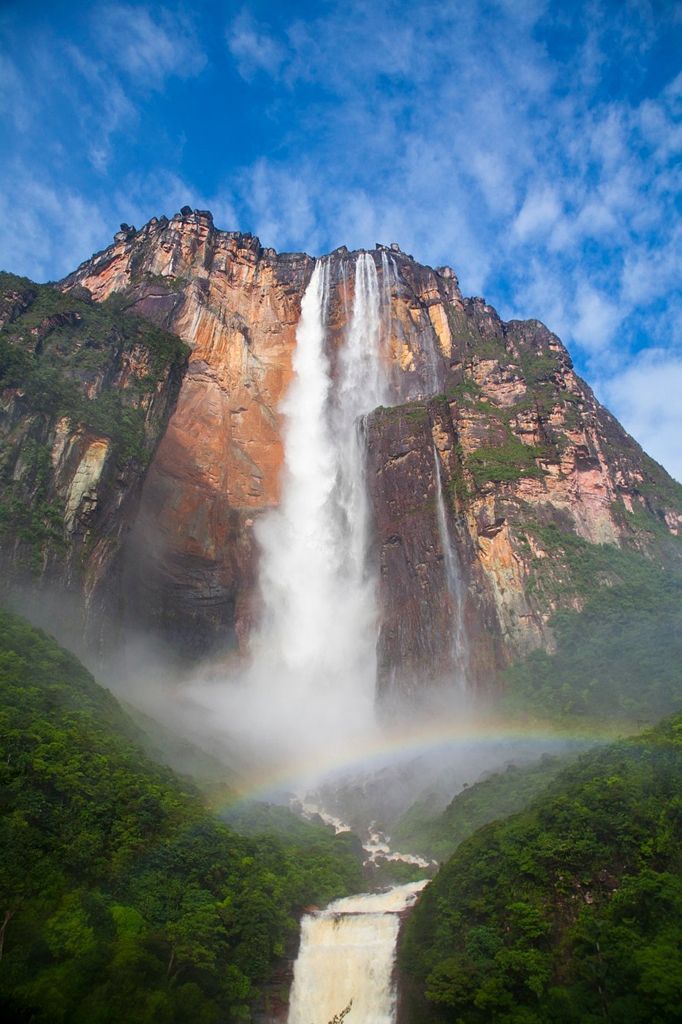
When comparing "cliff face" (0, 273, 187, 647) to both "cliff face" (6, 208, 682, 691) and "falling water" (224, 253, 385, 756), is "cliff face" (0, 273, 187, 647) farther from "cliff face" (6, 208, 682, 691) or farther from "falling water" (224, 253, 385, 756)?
"falling water" (224, 253, 385, 756)

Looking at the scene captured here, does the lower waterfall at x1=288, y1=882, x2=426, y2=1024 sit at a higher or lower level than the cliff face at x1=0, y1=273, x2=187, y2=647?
lower

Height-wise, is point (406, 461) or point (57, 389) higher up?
point (406, 461)

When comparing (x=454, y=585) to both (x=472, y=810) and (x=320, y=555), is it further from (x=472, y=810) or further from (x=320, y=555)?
(x=472, y=810)

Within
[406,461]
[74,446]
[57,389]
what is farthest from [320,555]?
[57,389]

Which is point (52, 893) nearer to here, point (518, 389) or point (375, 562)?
point (375, 562)

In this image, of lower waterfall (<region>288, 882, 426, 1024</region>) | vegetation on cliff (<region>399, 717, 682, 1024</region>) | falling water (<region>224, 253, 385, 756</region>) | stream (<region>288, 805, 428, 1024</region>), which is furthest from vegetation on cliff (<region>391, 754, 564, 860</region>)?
falling water (<region>224, 253, 385, 756</region>)

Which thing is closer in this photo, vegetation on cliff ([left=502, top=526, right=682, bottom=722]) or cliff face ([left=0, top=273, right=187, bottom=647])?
vegetation on cliff ([left=502, top=526, right=682, bottom=722])

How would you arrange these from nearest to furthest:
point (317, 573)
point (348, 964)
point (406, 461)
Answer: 1. point (348, 964)
2. point (406, 461)
3. point (317, 573)
